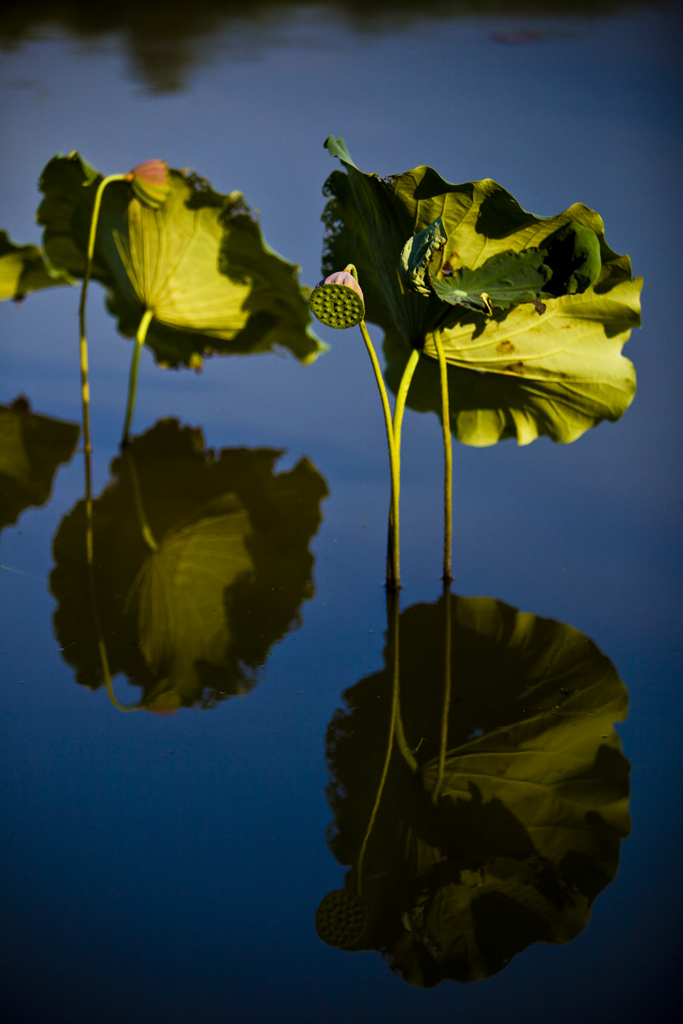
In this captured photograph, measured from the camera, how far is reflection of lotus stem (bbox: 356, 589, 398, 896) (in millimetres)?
1442

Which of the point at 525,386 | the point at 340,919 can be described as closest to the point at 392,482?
the point at 525,386

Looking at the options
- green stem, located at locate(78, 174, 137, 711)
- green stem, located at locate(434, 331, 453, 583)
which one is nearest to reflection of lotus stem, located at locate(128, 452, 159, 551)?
green stem, located at locate(78, 174, 137, 711)

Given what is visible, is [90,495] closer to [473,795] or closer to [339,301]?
[339,301]

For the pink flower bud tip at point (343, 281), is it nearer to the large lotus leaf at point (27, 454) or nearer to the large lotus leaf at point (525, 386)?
the large lotus leaf at point (525, 386)

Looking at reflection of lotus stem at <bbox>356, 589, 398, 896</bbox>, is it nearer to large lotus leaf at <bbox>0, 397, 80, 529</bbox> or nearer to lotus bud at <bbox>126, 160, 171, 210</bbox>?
large lotus leaf at <bbox>0, 397, 80, 529</bbox>

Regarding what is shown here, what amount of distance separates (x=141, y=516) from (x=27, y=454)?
0.91m

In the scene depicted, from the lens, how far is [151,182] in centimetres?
324

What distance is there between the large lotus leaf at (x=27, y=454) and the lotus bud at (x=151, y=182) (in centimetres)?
106

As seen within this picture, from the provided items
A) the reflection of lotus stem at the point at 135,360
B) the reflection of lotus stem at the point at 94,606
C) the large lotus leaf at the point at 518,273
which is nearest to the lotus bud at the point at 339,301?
Result: the large lotus leaf at the point at 518,273

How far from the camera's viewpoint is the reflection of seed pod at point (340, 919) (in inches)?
50.4

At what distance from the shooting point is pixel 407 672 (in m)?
2.01

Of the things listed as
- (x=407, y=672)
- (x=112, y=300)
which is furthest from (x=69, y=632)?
(x=112, y=300)

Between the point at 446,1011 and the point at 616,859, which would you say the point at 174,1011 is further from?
the point at 616,859

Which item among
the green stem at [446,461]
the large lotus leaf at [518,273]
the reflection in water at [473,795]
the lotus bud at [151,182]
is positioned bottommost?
the reflection in water at [473,795]
